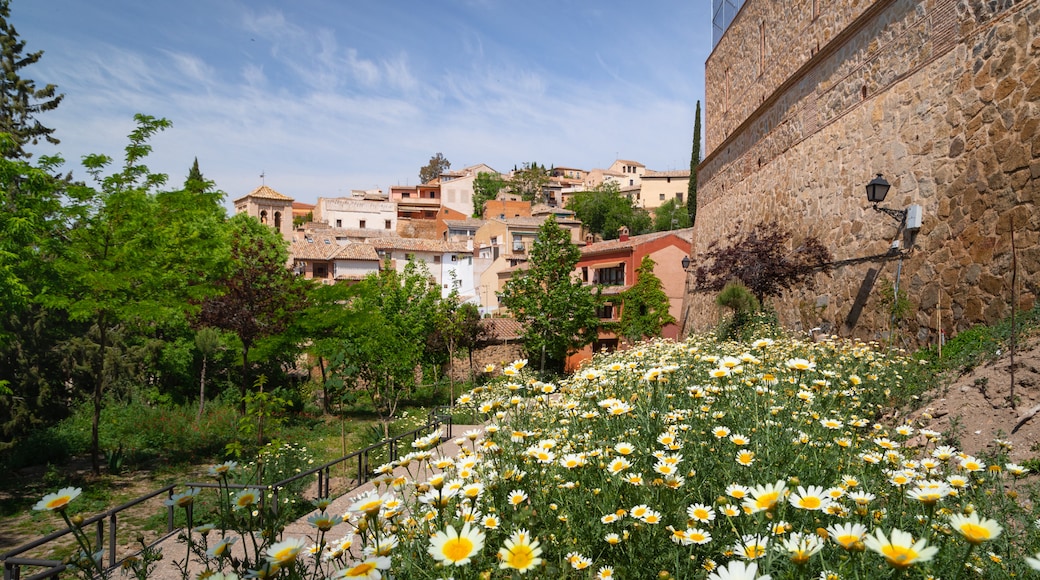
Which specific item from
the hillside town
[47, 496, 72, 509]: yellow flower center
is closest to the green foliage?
[47, 496, 72, 509]: yellow flower center

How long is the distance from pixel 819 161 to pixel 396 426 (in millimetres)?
11588

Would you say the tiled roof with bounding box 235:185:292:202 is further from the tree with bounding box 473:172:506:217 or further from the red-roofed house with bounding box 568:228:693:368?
the red-roofed house with bounding box 568:228:693:368

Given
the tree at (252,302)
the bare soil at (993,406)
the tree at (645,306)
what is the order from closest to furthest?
the bare soil at (993,406) < the tree at (252,302) < the tree at (645,306)

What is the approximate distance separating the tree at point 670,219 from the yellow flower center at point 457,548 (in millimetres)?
53578

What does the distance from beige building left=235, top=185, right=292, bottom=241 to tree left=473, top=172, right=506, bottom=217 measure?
2193cm

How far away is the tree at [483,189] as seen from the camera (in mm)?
70312

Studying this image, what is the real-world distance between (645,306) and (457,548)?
3064 cm

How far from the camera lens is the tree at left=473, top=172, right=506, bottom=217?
231 ft

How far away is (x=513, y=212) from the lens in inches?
2410

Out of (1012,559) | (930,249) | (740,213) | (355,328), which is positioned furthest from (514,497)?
(740,213)

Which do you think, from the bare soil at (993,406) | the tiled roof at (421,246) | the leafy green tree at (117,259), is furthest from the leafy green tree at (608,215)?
the bare soil at (993,406)

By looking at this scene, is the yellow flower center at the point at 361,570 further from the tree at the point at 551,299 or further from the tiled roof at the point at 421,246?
the tiled roof at the point at 421,246

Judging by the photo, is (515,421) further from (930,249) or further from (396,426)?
(396,426)

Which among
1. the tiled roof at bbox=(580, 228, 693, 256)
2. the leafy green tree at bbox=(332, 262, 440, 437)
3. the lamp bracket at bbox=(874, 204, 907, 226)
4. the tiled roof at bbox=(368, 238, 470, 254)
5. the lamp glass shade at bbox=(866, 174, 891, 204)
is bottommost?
the leafy green tree at bbox=(332, 262, 440, 437)
